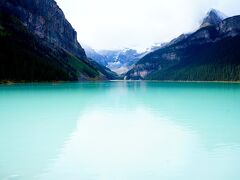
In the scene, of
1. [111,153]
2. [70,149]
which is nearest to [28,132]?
[70,149]

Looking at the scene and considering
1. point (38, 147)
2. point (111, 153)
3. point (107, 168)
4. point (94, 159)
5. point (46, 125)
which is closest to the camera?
point (107, 168)

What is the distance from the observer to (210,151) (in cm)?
2314

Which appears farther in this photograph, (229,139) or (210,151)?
(229,139)

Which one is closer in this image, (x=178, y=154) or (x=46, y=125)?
(x=178, y=154)

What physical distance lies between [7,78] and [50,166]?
5190 inches

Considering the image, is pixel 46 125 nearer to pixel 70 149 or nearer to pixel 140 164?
pixel 70 149

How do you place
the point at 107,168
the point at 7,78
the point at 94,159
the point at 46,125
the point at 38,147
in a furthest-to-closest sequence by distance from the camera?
1. the point at 7,78
2. the point at 46,125
3. the point at 38,147
4. the point at 94,159
5. the point at 107,168

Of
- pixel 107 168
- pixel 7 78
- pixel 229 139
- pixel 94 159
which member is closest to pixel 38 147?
pixel 94 159

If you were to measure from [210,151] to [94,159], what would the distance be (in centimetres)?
772

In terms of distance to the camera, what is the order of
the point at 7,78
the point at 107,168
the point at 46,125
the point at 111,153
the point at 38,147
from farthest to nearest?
the point at 7,78 < the point at 46,125 < the point at 38,147 < the point at 111,153 < the point at 107,168

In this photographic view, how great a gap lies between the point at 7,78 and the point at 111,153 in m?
130

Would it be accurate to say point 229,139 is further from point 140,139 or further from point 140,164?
point 140,164

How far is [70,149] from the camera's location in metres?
23.7

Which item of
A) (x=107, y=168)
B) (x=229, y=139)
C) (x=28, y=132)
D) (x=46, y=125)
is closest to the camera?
(x=107, y=168)
